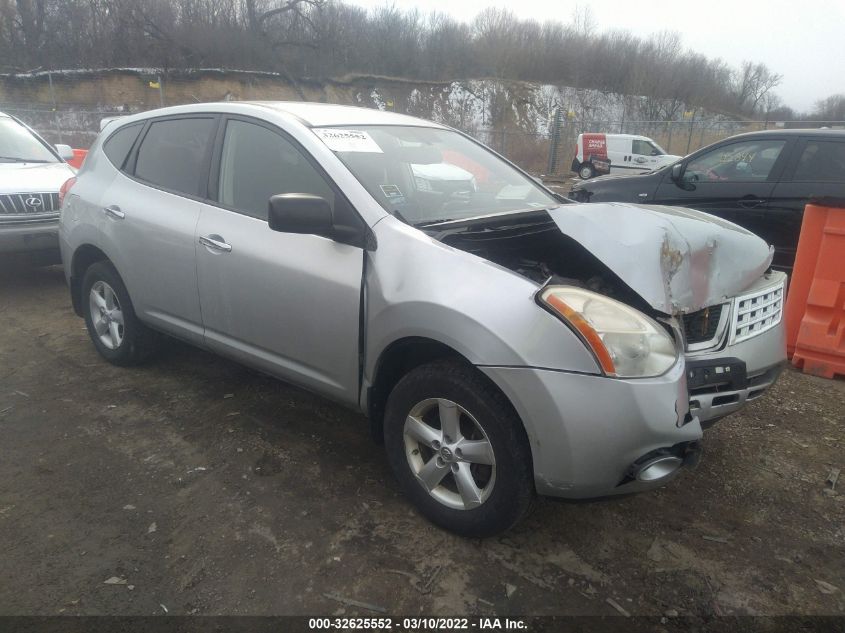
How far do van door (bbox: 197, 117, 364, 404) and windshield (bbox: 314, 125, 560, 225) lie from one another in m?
0.21

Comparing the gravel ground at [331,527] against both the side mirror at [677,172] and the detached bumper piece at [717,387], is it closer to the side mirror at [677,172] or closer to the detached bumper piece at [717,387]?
the detached bumper piece at [717,387]

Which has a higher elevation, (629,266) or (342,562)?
(629,266)

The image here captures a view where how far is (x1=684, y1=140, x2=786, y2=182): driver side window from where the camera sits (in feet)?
19.0

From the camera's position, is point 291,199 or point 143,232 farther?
point 143,232

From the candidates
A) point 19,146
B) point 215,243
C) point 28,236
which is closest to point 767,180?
point 215,243

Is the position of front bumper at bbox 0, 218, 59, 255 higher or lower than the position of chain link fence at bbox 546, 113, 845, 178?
lower

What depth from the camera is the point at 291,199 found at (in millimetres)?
2396

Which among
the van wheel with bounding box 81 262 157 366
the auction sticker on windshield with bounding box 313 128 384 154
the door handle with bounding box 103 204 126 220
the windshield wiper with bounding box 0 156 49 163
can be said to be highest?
the auction sticker on windshield with bounding box 313 128 384 154

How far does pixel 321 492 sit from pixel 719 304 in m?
1.93

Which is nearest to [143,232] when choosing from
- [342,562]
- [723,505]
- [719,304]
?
[342,562]

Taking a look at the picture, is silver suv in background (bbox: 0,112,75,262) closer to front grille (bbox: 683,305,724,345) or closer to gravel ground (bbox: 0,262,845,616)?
gravel ground (bbox: 0,262,845,616)

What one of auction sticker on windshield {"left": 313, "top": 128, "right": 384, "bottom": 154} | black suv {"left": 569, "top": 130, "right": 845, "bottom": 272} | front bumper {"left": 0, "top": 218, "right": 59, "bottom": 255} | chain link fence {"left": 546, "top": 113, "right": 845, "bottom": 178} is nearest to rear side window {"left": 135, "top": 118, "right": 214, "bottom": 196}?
auction sticker on windshield {"left": 313, "top": 128, "right": 384, "bottom": 154}

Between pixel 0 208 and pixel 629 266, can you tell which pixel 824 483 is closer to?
pixel 629 266

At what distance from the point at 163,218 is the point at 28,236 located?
3354 millimetres
